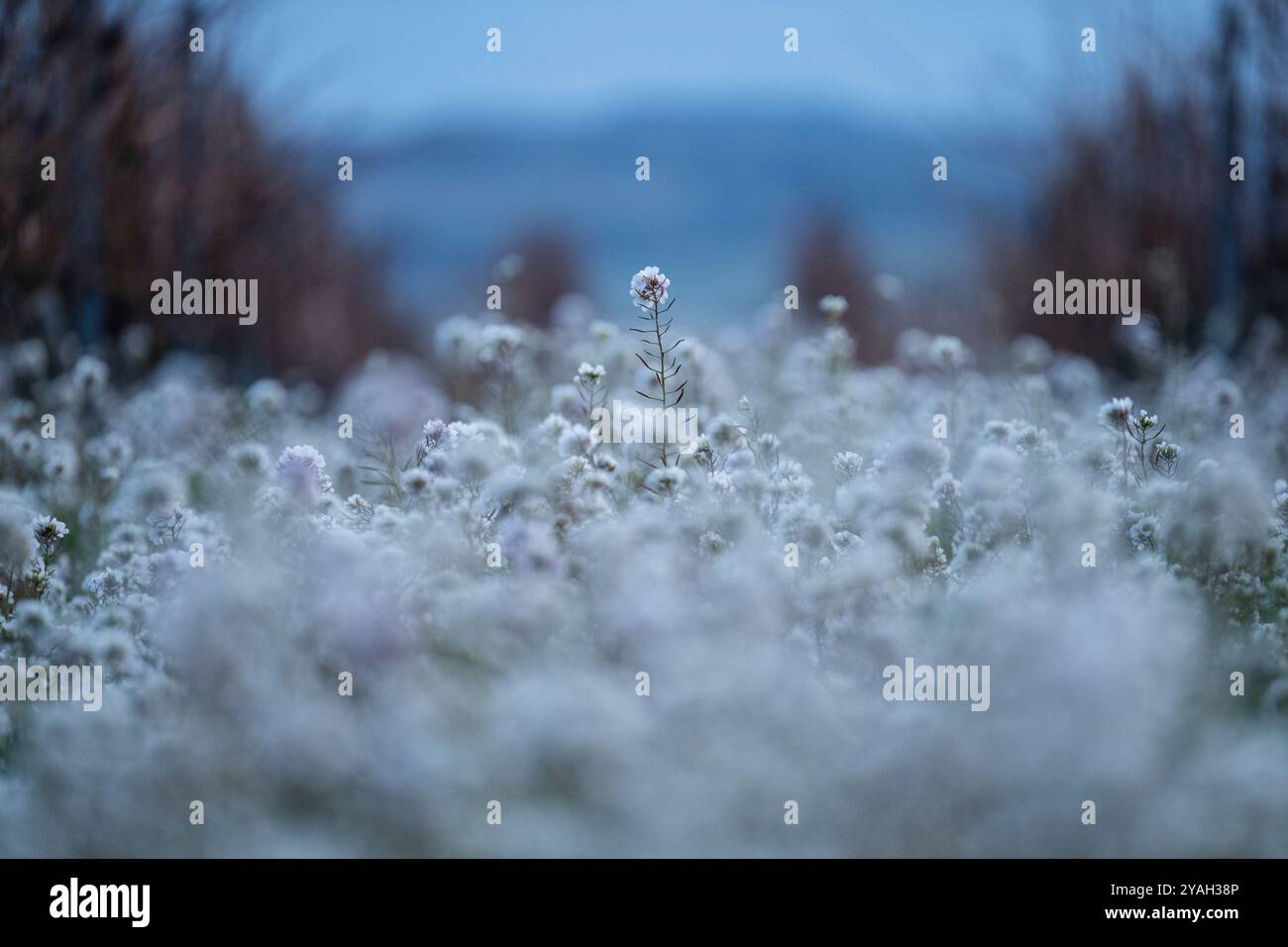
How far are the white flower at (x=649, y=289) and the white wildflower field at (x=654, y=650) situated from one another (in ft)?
0.03

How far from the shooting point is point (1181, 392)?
5570 millimetres

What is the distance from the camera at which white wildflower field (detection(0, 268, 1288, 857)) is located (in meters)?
2.30

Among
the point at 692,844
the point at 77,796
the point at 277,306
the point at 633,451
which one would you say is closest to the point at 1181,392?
the point at 633,451

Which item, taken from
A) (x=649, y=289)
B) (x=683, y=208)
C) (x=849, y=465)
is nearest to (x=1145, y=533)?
(x=849, y=465)

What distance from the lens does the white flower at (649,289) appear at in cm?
364

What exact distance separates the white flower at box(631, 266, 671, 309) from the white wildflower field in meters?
0.01

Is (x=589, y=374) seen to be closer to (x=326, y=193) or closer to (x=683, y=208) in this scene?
(x=326, y=193)

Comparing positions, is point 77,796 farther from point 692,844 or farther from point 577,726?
point 692,844

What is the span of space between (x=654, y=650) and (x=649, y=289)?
4.73ft

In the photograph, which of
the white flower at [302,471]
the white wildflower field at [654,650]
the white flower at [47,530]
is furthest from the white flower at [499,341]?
the white flower at [47,530]

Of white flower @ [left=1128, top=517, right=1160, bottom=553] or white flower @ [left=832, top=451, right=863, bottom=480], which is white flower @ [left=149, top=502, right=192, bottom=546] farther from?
white flower @ [left=1128, top=517, right=1160, bottom=553]

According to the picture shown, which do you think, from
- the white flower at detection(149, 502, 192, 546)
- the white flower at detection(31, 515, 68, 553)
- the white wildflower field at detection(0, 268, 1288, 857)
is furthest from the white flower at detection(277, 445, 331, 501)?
the white flower at detection(31, 515, 68, 553)

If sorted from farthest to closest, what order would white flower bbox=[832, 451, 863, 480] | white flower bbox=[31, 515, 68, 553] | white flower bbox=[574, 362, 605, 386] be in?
1. white flower bbox=[832, 451, 863, 480]
2. white flower bbox=[574, 362, 605, 386]
3. white flower bbox=[31, 515, 68, 553]

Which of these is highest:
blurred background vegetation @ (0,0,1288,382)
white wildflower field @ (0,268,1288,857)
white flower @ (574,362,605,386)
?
blurred background vegetation @ (0,0,1288,382)
